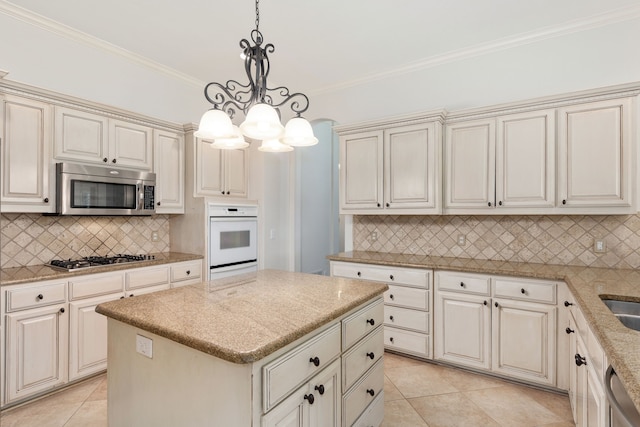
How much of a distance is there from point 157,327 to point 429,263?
90.7 inches

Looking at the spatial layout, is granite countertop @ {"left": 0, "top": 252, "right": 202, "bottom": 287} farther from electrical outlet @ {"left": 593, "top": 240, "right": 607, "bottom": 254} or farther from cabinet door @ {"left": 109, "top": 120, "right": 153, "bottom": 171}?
electrical outlet @ {"left": 593, "top": 240, "right": 607, "bottom": 254}

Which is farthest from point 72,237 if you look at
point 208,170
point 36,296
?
point 208,170

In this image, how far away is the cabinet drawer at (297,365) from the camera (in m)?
1.14

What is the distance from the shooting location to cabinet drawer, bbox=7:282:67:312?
7.12ft

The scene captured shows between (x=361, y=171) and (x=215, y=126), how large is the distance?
210 centimetres

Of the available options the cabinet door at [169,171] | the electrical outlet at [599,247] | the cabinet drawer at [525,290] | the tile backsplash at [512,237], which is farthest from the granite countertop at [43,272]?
the electrical outlet at [599,247]

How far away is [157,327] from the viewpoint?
1.29 meters

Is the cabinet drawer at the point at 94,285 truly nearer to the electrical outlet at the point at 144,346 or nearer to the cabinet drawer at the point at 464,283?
the electrical outlet at the point at 144,346

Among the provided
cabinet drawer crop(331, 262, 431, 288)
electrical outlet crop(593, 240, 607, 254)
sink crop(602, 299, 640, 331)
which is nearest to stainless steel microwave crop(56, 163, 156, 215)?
cabinet drawer crop(331, 262, 431, 288)

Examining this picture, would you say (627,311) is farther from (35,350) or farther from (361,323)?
(35,350)

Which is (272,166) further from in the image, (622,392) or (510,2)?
(622,392)

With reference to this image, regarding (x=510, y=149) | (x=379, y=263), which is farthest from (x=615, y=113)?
(x=379, y=263)

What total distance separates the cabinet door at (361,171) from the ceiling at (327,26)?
84 centimetres

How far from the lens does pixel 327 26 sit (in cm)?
279
